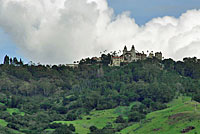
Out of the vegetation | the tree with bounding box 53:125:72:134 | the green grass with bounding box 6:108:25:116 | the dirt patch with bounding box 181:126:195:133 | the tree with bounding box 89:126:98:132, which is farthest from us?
the green grass with bounding box 6:108:25:116

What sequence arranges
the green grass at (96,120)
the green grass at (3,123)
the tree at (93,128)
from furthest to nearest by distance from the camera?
the green grass at (3,123) < the green grass at (96,120) < the tree at (93,128)

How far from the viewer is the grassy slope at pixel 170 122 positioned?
107750 mm

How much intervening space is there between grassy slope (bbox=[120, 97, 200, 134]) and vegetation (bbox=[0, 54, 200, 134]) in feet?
0.97

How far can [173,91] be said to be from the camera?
166625mm

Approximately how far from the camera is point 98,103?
168 meters

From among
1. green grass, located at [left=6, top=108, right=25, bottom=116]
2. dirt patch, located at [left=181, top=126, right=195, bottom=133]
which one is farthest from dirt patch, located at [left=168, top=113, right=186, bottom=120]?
green grass, located at [left=6, top=108, right=25, bottom=116]

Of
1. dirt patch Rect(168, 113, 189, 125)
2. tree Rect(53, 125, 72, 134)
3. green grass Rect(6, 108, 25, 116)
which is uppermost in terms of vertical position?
green grass Rect(6, 108, 25, 116)

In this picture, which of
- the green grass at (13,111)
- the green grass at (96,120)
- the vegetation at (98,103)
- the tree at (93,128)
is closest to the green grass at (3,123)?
the vegetation at (98,103)

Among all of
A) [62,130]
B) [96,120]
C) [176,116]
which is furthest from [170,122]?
[96,120]

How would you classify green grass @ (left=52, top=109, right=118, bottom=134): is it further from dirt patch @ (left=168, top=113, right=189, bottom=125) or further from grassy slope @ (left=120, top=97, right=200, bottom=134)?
dirt patch @ (left=168, top=113, right=189, bottom=125)

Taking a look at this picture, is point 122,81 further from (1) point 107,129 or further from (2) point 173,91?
(1) point 107,129

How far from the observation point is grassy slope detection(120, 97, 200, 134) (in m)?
108

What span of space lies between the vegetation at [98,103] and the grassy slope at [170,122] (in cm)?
30

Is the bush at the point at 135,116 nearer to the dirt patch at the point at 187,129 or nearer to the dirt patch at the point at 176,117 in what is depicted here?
the dirt patch at the point at 176,117
